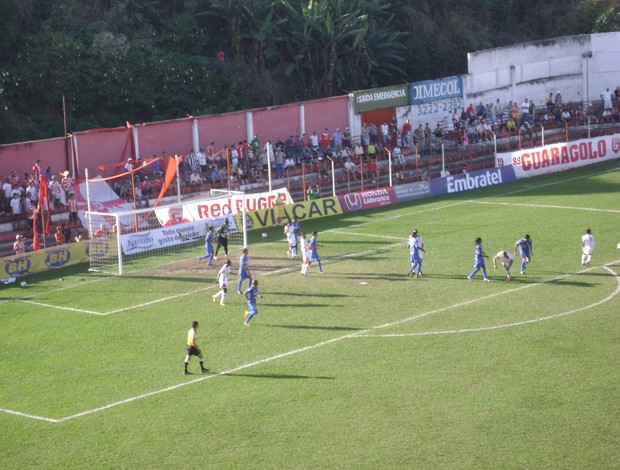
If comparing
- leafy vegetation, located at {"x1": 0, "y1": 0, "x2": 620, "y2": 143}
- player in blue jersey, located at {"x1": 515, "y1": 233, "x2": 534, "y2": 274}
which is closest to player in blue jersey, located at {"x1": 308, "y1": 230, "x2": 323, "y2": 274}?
player in blue jersey, located at {"x1": 515, "y1": 233, "x2": 534, "y2": 274}

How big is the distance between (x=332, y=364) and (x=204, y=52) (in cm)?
3947

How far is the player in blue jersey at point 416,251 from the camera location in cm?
3344

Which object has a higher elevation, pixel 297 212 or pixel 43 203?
pixel 43 203

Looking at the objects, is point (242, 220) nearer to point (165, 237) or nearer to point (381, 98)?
point (165, 237)

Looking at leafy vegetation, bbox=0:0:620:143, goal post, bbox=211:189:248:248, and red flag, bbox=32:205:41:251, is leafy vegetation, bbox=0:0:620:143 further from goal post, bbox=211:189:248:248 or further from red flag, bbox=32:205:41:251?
goal post, bbox=211:189:248:248

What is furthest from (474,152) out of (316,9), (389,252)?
(389,252)

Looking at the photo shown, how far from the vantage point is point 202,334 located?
28.6 m

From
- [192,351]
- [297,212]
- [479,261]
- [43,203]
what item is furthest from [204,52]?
[192,351]

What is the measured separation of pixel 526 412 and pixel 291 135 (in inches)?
1340

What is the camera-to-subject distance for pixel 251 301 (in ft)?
94.2

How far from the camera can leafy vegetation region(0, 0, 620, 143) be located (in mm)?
52562

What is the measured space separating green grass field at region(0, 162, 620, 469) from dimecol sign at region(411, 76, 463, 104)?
1983 cm

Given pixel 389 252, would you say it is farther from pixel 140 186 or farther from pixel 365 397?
pixel 365 397

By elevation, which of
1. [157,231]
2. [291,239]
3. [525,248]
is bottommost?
[525,248]
